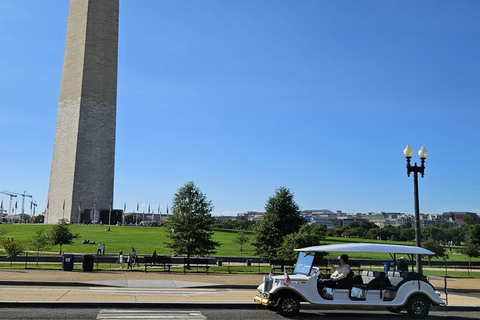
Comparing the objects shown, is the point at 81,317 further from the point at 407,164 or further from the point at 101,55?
the point at 101,55

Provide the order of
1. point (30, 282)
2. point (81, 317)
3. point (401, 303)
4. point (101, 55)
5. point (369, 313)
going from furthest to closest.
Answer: point (101, 55), point (30, 282), point (369, 313), point (401, 303), point (81, 317)

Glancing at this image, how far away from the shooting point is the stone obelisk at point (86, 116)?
92312 mm

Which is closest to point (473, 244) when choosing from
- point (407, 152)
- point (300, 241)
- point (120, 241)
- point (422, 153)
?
point (300, 241)

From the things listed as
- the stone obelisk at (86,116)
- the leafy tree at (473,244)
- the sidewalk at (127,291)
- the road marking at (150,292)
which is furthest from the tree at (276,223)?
the stone obelisk at (86,116)

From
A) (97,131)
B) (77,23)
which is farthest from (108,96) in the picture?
(77,23)

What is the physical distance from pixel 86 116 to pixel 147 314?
→ 85989 millimetres

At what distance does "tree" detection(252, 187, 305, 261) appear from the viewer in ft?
121

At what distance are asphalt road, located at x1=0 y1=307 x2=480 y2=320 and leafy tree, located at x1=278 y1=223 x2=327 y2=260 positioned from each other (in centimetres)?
1607

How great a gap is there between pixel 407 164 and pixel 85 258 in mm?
19031

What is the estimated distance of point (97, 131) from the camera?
95.2m

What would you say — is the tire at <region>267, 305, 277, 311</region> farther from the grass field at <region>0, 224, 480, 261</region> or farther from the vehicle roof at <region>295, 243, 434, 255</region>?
the grass field at <region>0, 224, 480, 261</region>

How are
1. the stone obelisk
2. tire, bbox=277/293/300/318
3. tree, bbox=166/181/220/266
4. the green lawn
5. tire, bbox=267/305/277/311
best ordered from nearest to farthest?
tire, bbox=277/293/300/318 < tire, bbox=267/305/277/311 < tree, bbox=166/181/220/266 < the green lawn < the stone obelisk

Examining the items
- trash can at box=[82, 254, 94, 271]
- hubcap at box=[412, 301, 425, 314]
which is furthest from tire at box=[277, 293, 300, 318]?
trash can at box=[82, 254, 94, 271]

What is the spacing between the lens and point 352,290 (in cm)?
1398
